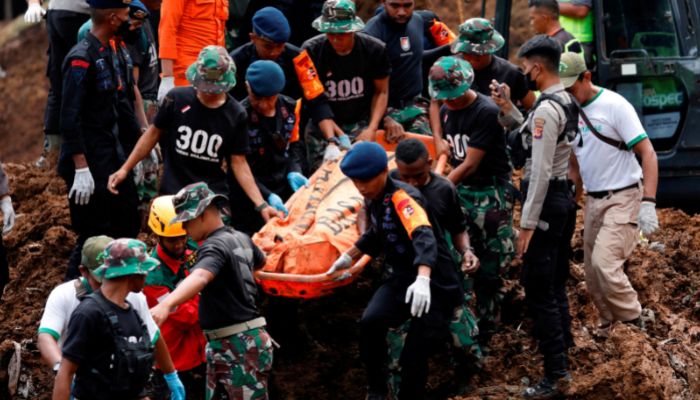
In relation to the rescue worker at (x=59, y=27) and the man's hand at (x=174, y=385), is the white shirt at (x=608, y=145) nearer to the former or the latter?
the man's hand at (x=174, y=385)

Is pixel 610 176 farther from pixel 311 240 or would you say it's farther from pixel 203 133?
pixel 203 133

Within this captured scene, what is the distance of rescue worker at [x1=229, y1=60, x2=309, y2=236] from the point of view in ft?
28.8

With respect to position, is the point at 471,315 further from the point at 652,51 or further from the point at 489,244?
the point at 652,51

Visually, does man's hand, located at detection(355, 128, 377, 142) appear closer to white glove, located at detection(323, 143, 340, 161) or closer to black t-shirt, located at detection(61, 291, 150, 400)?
white glove, located at detection(323, 143, 340, 161)

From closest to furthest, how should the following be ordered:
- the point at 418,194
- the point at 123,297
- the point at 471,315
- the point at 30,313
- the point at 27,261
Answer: the point at 123,297, the point at 418,194, the point at 471,315, the point at 30,313, the point at 27,261

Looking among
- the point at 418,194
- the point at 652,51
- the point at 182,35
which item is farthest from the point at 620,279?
the point at 182,35

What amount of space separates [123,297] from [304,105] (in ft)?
12.0

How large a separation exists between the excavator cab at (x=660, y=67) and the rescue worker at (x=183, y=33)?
3.47m

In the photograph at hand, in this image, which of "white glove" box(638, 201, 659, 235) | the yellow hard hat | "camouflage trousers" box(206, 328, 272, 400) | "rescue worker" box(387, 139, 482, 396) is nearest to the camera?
"camouflage trousers" box(206, 328, 272, 400)

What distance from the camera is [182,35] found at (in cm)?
1017

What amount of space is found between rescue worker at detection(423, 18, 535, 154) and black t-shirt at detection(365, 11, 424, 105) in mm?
774

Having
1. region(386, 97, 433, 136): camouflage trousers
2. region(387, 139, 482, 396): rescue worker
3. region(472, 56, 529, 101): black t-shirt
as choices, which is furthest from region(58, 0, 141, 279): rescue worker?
region(472, 56, 529, 101): black t-shirt

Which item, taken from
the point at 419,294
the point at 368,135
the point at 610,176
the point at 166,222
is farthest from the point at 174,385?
the point at 610,176

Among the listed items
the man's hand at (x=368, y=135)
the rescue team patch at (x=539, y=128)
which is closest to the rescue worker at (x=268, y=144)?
the man's hand at (x=368, y=135)
